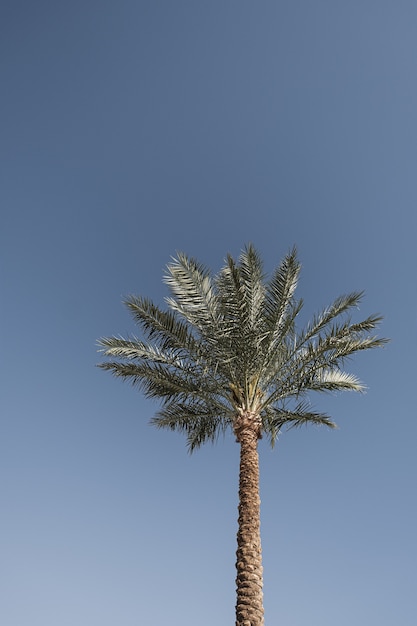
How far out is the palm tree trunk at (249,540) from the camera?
1038 centimetres

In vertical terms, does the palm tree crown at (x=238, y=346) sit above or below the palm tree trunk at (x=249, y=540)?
above

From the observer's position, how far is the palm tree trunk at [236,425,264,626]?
34.0 ft

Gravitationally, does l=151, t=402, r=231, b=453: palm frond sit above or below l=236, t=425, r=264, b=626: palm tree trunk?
above

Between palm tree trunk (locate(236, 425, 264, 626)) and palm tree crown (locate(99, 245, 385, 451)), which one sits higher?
palm tree crown (locate(99, 245, 385, 451))

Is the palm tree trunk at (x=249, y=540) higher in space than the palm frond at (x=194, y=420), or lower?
lower

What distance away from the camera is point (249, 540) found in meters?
11.4

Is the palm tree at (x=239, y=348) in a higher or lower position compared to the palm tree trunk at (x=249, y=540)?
higher

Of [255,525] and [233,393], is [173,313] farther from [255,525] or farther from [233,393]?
[255,525]

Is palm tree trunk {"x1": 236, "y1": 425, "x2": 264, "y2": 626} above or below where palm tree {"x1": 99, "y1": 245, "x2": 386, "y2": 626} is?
below

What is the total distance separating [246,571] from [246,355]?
5419 millimetres

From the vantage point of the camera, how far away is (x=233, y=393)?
46.5 feet

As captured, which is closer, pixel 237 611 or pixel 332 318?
pixel 237 611

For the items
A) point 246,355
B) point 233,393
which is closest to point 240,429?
point 233,393

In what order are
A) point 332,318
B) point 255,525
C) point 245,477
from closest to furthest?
point 255,525 < point 245,477 < point 332,318
